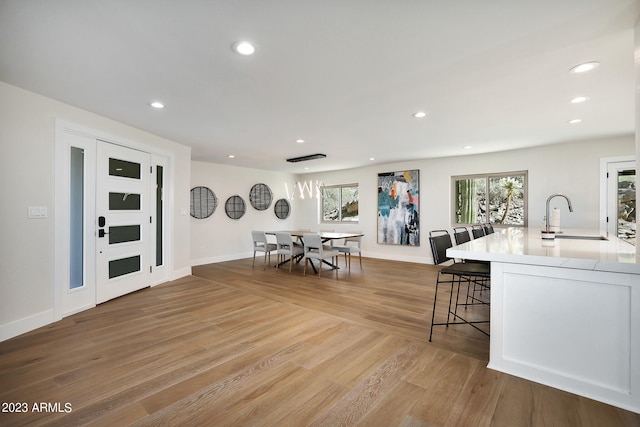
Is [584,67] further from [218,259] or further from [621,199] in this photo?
[218,259]

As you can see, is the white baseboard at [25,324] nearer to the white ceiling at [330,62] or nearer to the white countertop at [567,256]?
the white ceiling at [330,62]

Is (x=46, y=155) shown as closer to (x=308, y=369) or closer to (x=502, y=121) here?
(x=308, y=369)

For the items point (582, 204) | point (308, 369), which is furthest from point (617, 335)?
point (582, 204)

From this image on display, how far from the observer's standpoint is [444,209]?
6422 millimetres

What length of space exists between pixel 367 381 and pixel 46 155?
3.75m

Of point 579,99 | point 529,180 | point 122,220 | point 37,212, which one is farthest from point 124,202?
point 529,180

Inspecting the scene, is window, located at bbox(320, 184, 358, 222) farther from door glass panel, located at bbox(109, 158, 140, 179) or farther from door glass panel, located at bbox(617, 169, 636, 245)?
door glass panel, located at bbox(109, 158, 140, 179)

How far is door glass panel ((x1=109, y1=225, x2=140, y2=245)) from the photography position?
386 cm

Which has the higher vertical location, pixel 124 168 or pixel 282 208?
pixel 124 168

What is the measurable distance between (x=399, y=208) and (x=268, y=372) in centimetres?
556

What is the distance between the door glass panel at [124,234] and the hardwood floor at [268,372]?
83 cm

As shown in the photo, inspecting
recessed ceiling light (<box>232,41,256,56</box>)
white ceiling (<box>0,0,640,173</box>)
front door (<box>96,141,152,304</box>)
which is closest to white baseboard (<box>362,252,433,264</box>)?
white ceiling (<box>0,0,640,173</box>)

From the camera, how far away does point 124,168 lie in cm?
403

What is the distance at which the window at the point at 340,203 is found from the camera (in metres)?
8.12
